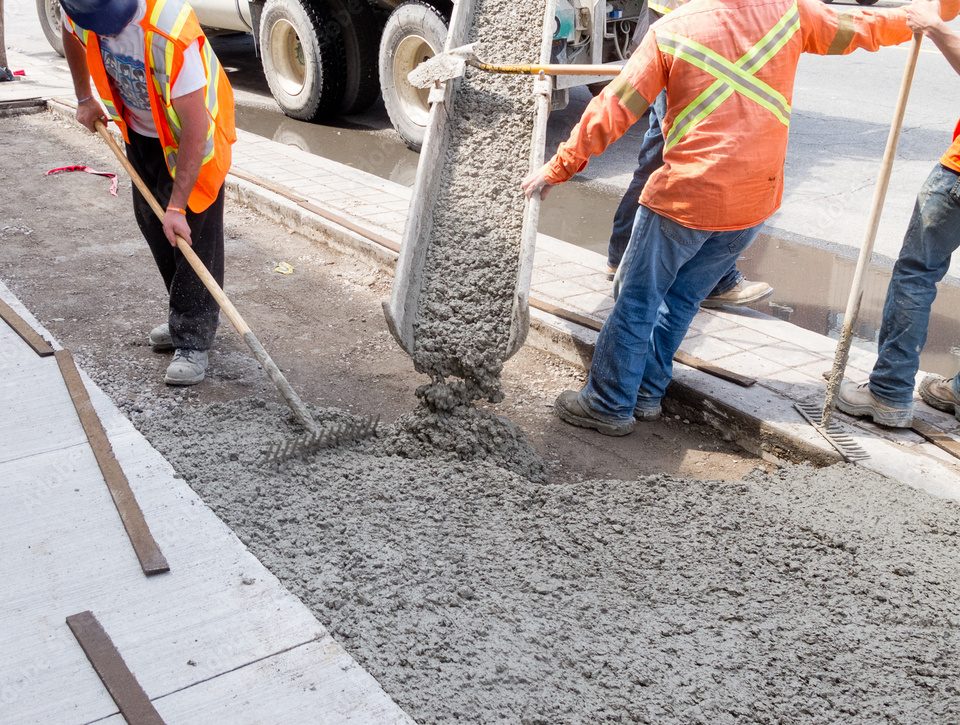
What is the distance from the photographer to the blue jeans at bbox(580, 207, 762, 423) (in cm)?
369

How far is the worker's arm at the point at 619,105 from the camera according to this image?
3.37 m

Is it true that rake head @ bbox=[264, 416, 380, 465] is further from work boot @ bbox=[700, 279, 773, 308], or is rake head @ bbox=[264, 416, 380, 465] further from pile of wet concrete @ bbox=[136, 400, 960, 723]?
work boot @ bbox=[700, 279, 773, 308]

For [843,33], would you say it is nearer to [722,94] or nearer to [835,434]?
[722,94]

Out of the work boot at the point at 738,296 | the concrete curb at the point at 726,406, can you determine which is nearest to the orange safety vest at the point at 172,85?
the concrete curb at the point at 726,406

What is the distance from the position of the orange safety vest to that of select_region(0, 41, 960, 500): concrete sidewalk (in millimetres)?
1693

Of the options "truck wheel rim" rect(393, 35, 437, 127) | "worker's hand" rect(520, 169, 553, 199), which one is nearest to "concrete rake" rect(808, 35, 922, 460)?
"worker's hand" rect(520, 169, 553, 199)

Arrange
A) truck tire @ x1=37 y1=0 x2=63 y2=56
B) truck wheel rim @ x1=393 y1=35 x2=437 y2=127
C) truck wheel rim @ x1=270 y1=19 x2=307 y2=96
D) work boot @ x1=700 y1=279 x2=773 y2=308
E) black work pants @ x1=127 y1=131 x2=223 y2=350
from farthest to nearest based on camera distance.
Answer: truck tire @ x1=37 y1=0 x2=63 y2=56 < truck wheel rim @ x1=270 y1=19 x2=307 y2=96 < truck wheel rim @ x1=393 y1=35 x2=437 y2=127 < work boot @ x1=700 y1=279 x2=773 y2=308 < black work pants @ x1=127 y1=131 x2=223 y2=350

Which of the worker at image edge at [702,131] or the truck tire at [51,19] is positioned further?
the truck tire at [51,19]

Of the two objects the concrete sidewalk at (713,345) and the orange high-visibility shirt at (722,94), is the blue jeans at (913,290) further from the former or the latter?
the orange high-visibility shirt at (722,94)

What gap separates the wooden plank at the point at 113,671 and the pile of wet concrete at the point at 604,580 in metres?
0.52

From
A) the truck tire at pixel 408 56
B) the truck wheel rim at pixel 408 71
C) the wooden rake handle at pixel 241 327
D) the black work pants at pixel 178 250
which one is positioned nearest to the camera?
the wooden rake handle at pixel 241 327

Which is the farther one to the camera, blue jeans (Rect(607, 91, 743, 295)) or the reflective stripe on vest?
blue jeans (Rect(607, 91, 743, 295))

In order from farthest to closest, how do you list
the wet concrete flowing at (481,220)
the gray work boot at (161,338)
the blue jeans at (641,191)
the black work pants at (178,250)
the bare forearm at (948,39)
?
the blue jeans at (641,191), the gray work boot at (161,338), the black work pants at (178,250), the wet concrete flowing at (481,220), the bare forearm at (948,39)

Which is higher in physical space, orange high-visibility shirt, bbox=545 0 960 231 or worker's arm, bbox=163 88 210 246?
orange high-visibility shirt, bbox=545 0 960 231
